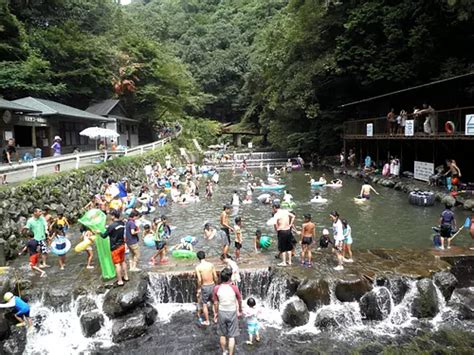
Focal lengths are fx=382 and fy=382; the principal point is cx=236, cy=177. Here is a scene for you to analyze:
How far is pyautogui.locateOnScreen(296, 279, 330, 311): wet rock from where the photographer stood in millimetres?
9836

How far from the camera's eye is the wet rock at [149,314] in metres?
9.55

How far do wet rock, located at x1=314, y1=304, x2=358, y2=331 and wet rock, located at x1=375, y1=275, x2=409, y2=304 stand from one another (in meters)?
1.16

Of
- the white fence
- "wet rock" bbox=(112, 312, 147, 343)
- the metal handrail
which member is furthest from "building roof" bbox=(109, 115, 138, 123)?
"wet rock" bbox=(112, 312, 147, 343)

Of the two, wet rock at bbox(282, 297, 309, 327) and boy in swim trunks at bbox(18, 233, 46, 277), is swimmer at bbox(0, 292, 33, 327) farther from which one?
wet rock at bbox(282, 297, 309, 327)

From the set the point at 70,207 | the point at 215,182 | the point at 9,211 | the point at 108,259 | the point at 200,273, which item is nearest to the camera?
the point at 200,273

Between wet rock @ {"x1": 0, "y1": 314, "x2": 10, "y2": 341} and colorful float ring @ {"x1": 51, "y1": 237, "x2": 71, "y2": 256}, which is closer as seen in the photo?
wet rock @ {"x1": 0, "y1": 314, "x2": 10, "y2": 341}

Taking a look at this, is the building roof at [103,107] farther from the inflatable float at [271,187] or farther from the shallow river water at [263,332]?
the shallow river water at [263,332]

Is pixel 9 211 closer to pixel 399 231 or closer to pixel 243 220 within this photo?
pixel 243 220

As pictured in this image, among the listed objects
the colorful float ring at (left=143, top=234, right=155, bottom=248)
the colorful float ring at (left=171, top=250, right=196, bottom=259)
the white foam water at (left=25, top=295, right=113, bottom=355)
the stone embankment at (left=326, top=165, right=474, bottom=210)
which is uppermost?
the stone embankment at (left=326, top=165, right=474, bottom=210)

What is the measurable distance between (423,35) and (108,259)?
26374mm

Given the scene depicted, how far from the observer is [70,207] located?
1714cm

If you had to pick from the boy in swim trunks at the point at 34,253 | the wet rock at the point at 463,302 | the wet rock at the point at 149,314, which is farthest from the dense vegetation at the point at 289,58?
the boy in swim trunks at the point at 34,253

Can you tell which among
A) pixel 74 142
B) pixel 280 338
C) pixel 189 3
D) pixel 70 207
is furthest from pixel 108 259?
pixel 189 3

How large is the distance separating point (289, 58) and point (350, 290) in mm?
34297
